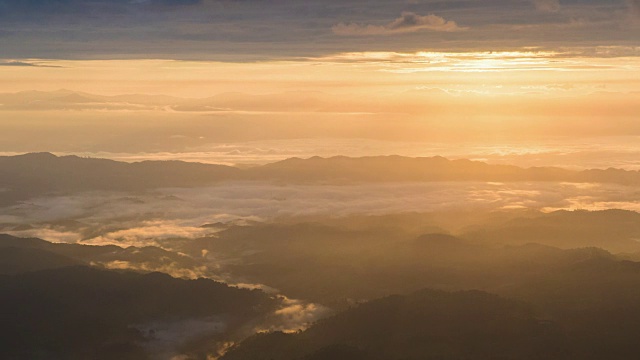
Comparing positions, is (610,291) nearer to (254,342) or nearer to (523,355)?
(523,355)

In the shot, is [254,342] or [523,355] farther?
[254,342]

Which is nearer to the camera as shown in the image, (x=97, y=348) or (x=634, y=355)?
(x=634, y=355)

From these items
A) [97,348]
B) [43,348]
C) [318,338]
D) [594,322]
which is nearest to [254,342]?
[318,338]

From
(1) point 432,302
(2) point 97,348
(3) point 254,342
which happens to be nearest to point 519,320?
(1) point 432,302

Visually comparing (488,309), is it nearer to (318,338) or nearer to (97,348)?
(318,338)

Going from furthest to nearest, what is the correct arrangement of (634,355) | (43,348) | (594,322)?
(43,348), (594,322), (634,355)

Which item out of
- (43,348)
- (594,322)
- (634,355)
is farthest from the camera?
(43,348)
